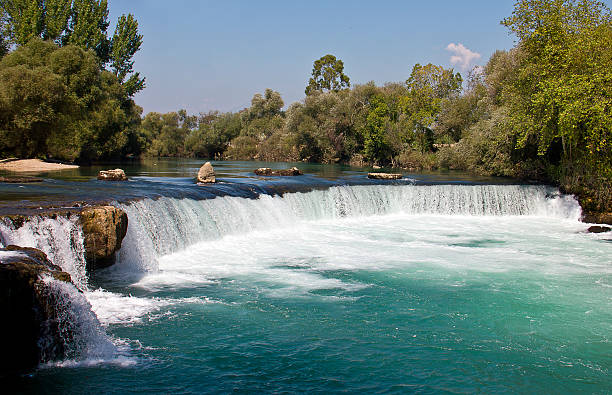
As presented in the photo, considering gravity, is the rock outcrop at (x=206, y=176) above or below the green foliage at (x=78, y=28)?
below

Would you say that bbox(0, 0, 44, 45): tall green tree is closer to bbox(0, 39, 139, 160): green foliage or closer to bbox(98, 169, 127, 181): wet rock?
bbox(0, 39, 139, 160): green foliage

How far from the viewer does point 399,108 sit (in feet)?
152

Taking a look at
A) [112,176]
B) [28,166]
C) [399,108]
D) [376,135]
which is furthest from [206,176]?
[399,108]

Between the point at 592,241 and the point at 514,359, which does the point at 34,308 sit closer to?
the point at 514,359

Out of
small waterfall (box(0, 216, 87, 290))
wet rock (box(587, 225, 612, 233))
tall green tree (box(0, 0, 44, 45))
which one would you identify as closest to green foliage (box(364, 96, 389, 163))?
wet rock (box(587, 225, 612, 233))

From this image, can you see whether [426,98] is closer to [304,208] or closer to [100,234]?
[304,208]

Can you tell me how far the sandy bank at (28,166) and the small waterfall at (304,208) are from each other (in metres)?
15.2

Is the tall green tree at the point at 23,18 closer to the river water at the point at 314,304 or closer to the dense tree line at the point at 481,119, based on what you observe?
the dense tree line at the point at 481,119

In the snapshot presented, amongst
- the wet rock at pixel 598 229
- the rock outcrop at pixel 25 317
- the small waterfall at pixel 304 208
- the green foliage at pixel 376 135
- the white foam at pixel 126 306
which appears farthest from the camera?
the green foliage at pixel 376 135

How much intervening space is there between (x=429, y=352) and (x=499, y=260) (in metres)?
6.79

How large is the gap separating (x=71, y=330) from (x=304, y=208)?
1309 cm

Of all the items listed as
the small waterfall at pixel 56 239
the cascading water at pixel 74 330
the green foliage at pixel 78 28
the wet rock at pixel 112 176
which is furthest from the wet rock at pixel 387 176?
the green foliage at pixel 78 28

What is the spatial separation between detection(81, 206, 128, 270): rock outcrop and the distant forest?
648 inches

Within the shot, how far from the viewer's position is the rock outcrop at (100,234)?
388 inches
